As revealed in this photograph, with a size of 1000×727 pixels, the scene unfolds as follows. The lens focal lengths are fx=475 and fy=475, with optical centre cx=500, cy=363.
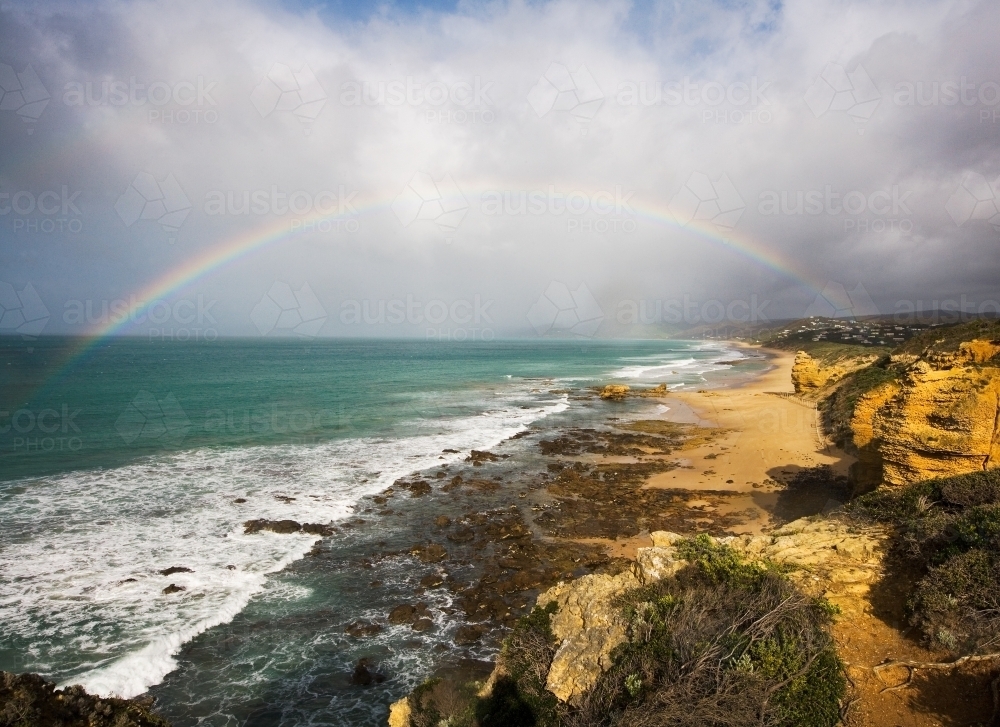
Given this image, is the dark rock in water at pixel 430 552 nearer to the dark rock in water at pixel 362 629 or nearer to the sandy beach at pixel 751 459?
the dark rock in water at pixel 362 629

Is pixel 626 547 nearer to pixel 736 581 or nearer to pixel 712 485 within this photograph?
pixel 712 485

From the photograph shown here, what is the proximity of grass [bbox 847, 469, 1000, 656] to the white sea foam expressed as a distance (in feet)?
40.3

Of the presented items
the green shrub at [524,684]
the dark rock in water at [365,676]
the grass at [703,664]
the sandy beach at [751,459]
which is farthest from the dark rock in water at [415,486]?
the grass at [703,664]

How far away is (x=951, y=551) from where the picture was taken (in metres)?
6.12

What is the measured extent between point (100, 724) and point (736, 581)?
7977mm

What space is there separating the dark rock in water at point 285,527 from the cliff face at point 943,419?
14.9m

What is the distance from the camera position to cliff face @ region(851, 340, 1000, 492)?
860 centimetres

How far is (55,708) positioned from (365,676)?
15.5 ft

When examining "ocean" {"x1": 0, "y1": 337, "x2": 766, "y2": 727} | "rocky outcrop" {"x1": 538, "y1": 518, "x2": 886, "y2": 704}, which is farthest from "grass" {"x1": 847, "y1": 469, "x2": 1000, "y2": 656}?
"ocean" {"x1": 0, "y1": 337, "x2": 766, "y2": 727}

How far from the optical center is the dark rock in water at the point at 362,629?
Answer: 1023 centimetres

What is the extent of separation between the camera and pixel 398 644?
9891mm

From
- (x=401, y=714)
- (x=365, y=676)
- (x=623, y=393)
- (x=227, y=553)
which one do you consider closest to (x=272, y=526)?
(x=227, y=553)

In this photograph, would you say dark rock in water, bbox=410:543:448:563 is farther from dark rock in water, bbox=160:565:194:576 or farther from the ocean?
dark rock in water, bbox=160:565:194:576

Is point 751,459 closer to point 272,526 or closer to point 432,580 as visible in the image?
point 432,580
